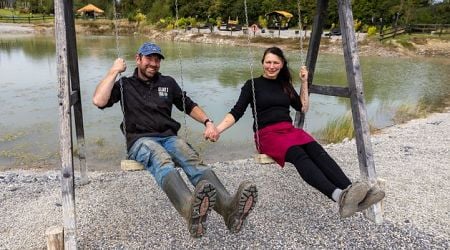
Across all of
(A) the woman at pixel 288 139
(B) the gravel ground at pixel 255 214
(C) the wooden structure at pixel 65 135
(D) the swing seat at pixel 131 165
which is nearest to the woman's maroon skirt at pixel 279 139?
(A) the woman at pixel 288 139

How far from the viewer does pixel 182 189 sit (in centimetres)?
322

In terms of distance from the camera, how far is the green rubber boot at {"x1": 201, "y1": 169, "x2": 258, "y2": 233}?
3135 millimetres

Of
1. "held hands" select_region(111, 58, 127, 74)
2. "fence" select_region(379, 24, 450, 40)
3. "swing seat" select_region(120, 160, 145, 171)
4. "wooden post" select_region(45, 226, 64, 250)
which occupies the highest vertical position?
"fence" select_region(379, 24, 450, 40)

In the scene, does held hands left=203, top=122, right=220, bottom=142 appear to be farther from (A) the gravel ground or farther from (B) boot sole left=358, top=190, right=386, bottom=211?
(B) boot sole left=358, top=190, right=386, bottom=211

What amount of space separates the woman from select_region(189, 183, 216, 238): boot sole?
1006 mm

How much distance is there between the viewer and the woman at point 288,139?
341cm

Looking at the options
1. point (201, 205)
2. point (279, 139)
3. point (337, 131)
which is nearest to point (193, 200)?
point (201, 205)

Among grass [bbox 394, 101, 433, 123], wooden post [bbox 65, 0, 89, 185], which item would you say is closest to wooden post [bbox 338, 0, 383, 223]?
wooden post [bbox 65, 0, 89, 185]

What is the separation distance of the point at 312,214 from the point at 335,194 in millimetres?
1129

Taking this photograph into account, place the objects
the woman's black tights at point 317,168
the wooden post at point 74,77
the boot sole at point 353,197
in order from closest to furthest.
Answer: the boot sole at point 353,197
the woman's black tights at point 317,168
the wooden post at point 74,77

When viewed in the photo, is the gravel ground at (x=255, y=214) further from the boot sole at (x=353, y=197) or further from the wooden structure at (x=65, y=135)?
the boot sole at (x=353, y=197)

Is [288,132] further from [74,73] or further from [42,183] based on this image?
[42,183]

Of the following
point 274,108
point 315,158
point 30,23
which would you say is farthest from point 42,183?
point 30,23

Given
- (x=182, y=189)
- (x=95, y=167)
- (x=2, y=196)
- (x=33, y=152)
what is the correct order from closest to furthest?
(x=182, y=189) → (x=2, y=196) → (x=95, y=167) → (x=33, y=152)
